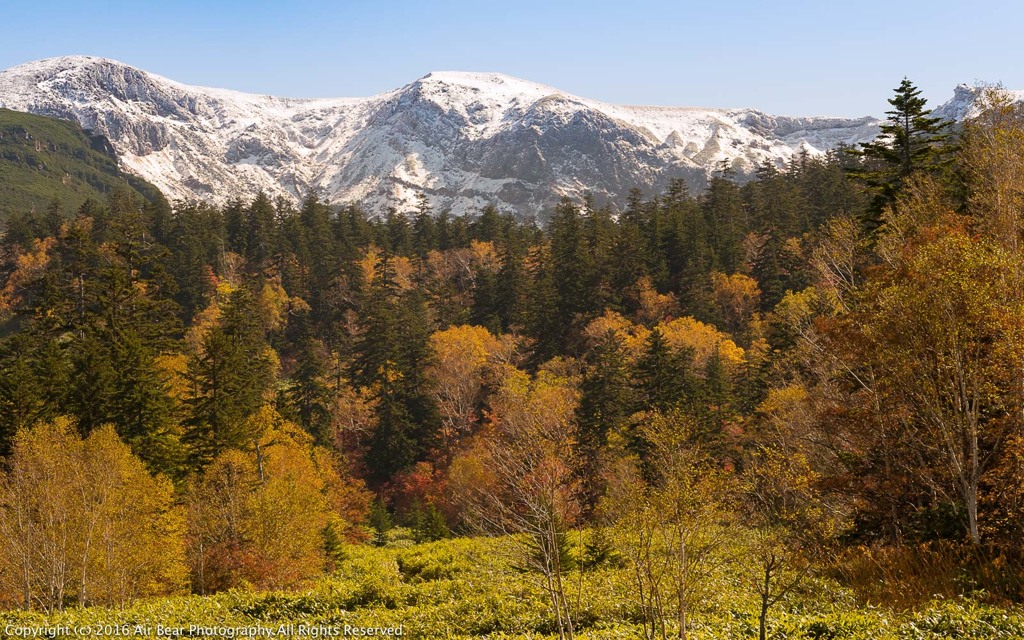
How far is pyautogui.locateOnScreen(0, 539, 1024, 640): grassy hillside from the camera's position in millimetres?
10734

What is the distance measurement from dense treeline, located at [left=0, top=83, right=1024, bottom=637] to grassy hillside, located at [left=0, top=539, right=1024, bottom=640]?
4.12ft

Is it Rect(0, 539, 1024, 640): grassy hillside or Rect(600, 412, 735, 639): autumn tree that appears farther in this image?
Rect(600, 412, 735, 639): autumn tree

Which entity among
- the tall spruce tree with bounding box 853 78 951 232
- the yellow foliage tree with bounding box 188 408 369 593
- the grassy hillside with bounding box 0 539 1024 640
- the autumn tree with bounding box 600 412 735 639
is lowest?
the yellow foliage tree with bounding box 188 408 369 593

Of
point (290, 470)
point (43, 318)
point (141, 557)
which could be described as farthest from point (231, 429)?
point (43, 318)

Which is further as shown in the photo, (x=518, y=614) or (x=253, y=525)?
(x=253, y=525)

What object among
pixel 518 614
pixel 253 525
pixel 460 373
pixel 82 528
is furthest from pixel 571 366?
pixel 518 614

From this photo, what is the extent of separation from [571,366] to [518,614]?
4115 centimetres

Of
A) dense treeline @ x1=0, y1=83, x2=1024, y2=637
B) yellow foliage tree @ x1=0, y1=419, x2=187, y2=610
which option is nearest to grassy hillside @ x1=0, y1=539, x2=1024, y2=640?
dense treeline @ x1=0, y1=83, x2=1024, y2=637

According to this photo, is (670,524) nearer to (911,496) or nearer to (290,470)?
(911,496)

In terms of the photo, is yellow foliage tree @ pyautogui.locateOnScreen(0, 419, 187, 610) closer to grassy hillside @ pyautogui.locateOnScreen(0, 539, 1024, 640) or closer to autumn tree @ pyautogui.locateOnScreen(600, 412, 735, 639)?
grassy hillside @ pyautogui.locateOnScreen(0, 539, 1024, 640)

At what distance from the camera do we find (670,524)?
1402 cm

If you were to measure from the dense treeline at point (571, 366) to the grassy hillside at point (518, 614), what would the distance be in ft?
4.12

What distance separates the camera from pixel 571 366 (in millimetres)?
57781

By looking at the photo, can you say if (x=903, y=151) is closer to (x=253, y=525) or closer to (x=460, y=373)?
(x=253, y=525)
